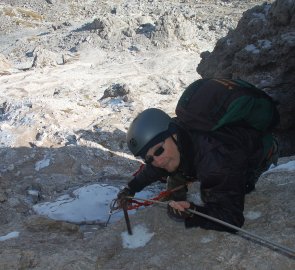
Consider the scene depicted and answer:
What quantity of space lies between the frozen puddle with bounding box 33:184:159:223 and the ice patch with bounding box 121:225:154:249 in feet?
6.93

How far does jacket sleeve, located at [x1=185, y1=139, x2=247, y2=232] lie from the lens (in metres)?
4.31

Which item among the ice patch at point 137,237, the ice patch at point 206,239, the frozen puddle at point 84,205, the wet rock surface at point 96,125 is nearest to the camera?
the wet rock surface at point 96,125

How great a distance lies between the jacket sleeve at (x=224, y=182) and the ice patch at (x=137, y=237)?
1273mm

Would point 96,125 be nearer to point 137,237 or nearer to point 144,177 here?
point 144,177

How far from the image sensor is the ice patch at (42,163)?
14130 millimetres

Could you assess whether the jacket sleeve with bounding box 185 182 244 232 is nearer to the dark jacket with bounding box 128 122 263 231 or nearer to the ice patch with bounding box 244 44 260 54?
the dark jacket with bounding box 128 122 263 231

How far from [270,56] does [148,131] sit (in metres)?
10.3

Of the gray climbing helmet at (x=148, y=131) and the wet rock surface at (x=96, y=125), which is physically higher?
the gray climbing helmet at (x=148, y=131)

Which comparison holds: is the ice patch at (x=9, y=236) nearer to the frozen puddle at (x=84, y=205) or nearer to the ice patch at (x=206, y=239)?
the frozen puddle at (x=84, y=205)

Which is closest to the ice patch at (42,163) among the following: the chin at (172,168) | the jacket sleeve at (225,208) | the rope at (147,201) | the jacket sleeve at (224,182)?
the rope at (147,201)

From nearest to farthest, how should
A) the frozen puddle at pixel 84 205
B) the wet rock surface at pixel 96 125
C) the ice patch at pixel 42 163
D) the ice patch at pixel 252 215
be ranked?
the wet rock surface at pixel 96 125
the ice patch at pixel 252 215
the frozen puddle at pixel 84 205
the ice patch at pixel 42 163

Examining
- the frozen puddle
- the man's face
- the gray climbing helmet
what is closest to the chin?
the man's face

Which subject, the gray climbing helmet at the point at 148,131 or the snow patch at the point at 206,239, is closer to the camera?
the gray climbing helmet at the point at 148,131

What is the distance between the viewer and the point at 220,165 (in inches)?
169
